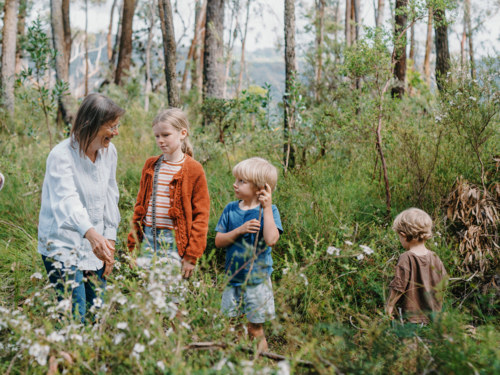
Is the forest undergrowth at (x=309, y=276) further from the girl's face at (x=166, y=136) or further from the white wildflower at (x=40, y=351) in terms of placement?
the girl's face at (x=166, y=136)

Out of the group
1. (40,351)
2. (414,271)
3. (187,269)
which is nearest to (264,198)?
(187,269)

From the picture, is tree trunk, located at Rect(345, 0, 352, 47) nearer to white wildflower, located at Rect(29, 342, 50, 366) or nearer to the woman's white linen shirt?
the woman's white linen shirt

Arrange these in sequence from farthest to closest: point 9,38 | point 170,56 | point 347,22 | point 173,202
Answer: point 347,22 < point 9,38 < point 170,56 < point 173,202

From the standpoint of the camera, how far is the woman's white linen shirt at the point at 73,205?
2316mm

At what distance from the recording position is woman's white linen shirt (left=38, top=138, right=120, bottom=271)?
7.60ft

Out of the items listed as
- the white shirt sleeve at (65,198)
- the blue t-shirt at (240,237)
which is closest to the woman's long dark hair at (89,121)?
the white shirt sleeve at (65,198)

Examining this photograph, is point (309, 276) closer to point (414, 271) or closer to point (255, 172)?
point (414, 271)

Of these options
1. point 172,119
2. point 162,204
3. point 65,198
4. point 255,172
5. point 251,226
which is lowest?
→ point 251,226

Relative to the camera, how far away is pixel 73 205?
7.67 feet

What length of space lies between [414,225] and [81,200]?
2253 mm

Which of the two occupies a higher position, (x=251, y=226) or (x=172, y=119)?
(x=172, y=119)

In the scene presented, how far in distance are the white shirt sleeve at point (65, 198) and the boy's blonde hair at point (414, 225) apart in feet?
6.81

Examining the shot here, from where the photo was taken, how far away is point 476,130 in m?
4.02

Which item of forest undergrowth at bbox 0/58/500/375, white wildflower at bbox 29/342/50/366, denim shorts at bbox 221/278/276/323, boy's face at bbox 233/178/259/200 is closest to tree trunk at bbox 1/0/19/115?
forest undergrowth at bbox 0/58/500/375
